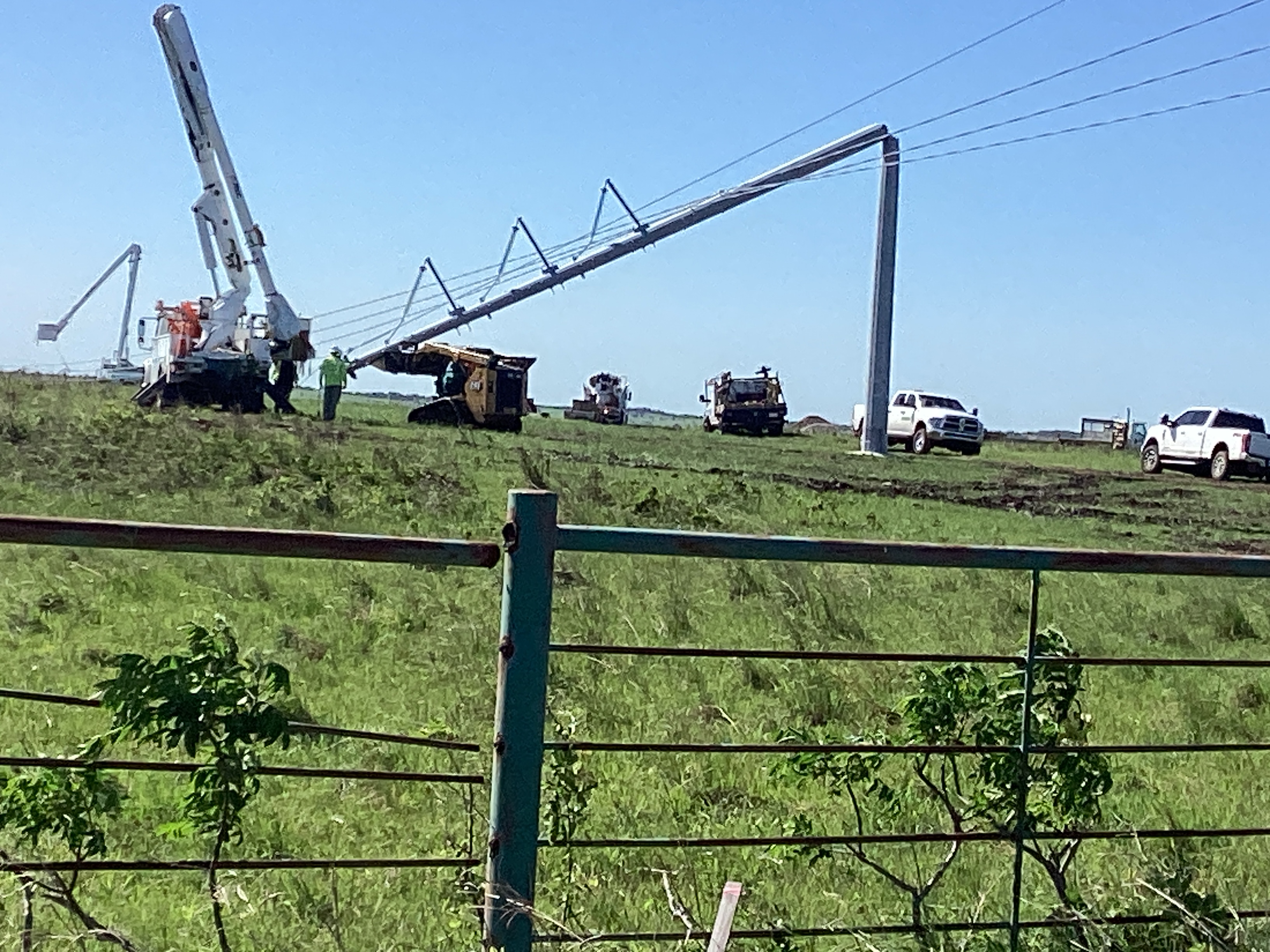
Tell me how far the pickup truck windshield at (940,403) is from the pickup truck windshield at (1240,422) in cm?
1004

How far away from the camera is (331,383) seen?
116 feet

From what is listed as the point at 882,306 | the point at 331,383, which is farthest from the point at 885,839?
the point at 882,306

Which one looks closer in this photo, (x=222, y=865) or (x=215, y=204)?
(x=222, y=865)

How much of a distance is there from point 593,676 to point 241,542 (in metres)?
4.79

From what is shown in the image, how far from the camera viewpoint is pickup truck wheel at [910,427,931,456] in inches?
1732

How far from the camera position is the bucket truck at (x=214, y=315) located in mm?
35562

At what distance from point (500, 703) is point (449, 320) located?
48489 mm

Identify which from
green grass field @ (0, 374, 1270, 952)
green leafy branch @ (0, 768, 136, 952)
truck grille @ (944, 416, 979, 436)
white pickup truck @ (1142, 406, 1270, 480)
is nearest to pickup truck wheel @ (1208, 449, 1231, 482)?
white pickup truck @ (1142, 406, 1270, 480)

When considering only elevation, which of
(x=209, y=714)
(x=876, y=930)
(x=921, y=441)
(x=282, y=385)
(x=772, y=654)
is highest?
(x=282, y=385)

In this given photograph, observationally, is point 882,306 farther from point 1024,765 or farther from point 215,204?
point 1024,765

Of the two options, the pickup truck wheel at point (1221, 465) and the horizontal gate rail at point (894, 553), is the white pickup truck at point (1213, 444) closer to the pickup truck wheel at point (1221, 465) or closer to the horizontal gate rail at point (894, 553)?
the pickup truck wheel at point (1221, 465)

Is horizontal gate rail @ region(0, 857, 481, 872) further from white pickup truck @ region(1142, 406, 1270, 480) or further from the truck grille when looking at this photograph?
the truck grille

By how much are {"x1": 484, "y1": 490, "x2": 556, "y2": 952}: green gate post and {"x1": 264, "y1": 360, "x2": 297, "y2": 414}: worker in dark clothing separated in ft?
113

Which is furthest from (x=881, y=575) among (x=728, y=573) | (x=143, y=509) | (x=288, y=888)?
(x=288, y=888)
